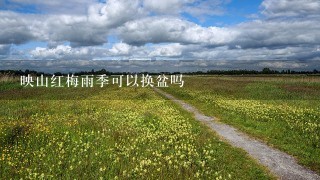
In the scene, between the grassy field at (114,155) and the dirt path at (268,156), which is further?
the dirt path at (268,156)

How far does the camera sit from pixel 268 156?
1218cm

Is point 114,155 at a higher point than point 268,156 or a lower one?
higher

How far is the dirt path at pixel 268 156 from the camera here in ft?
33.3

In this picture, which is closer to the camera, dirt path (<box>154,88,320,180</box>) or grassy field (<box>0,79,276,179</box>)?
grassy field (<box>0,79,276,179</box>)

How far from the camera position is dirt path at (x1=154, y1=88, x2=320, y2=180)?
10164mm

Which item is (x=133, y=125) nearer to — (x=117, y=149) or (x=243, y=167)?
(x=117, y=149)

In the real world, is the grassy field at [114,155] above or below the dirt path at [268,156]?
above

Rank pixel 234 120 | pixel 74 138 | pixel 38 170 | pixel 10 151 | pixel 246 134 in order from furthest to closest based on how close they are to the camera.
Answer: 1. pixel 234 120
2. pixel 246 134
3. pixel 74 138
4. pixel 10 151
5. pixel 38 170

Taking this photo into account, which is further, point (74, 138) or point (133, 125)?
point (133, 125)

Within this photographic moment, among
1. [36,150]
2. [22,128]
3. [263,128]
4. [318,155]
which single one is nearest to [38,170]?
[36,150]

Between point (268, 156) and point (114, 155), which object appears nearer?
point (114, 155)

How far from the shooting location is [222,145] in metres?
13.8

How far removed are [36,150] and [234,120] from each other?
1288 centimetres

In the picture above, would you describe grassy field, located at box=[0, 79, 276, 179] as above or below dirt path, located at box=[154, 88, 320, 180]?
above
